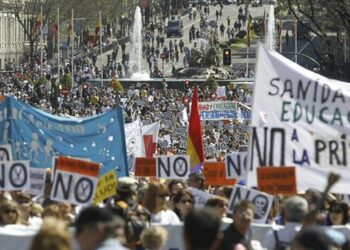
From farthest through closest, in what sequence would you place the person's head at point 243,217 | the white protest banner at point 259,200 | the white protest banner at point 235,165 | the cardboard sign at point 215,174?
the cardboard sign at point 215,174
the white protest banner at point 235,165
the white protest banner at point 259,200
the person's head at point 243,217

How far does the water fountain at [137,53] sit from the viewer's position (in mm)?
90375

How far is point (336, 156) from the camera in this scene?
1325cm

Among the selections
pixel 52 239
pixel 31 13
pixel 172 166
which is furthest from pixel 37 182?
pixel 31 13

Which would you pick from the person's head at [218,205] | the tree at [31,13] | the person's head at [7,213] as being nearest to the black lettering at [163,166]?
the person's head at [218,205]

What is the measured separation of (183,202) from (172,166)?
4208mm

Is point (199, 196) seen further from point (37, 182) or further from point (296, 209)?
point (296, 209)

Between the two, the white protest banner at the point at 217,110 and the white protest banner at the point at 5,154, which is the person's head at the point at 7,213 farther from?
the white protest banner at the point at 217,110

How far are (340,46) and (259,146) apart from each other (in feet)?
170

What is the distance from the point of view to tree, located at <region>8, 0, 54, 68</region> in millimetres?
98200

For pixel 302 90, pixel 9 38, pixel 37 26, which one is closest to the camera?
pixel 302 90

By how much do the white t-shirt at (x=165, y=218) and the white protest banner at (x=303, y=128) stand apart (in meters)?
0.74

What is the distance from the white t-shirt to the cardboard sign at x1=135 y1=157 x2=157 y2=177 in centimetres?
505

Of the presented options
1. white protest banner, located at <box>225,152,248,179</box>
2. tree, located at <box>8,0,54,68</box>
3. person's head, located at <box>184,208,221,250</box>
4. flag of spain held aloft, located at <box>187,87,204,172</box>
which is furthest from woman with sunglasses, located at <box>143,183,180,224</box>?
tree, located at <box>8,0,54,68</box>

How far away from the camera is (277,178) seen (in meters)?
13.1
